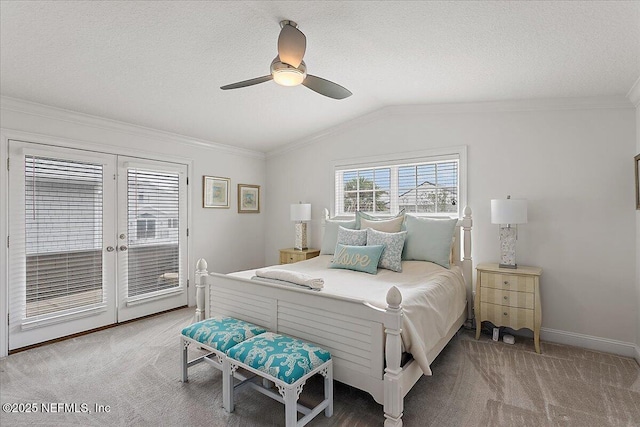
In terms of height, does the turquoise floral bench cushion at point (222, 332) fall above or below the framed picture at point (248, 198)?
below

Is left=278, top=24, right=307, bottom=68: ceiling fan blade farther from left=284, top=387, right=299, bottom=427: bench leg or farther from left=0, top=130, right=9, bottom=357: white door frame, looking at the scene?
left=0, top=130, right=9, bottom=357: white door frame

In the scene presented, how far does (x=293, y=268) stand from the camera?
3373 millimetres

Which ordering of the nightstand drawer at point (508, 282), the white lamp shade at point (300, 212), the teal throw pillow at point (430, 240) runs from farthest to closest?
the white lamp shade at point (300, 212), the teal throw pillow at point (430, 240), the nightstand drawer at point (508, 282)

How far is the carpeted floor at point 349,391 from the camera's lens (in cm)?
199

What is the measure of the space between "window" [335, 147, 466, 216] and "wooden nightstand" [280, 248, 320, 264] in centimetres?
68

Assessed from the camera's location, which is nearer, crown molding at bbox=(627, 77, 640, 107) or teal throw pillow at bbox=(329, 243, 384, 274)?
crown molding at bbox=(627, 77, 640, 107)

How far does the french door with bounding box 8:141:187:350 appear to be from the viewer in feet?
9.78

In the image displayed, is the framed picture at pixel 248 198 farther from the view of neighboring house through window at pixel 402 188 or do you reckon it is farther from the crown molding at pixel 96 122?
the view of neighboring house through window at pixel 402 188

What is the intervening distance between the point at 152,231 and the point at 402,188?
322 centimetres

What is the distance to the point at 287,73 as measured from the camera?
6.76 ft

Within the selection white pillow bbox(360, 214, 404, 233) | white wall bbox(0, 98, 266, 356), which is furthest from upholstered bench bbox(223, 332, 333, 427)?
white wall bbox(0, 98, 266, 356)

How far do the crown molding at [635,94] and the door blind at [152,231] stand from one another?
482 centimetres

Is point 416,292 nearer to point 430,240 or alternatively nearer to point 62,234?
point 430,240

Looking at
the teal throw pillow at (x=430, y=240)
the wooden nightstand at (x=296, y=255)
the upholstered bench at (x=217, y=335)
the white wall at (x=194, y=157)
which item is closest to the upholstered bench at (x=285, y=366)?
the upholstered bench at (x=217, y=335)
